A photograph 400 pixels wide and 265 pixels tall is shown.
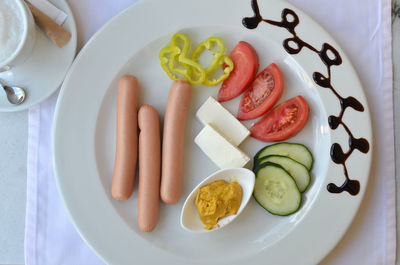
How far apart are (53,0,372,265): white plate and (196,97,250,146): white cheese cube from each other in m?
0.09

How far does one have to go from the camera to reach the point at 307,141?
2057 mm

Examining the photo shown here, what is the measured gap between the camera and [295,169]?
1.98 metres

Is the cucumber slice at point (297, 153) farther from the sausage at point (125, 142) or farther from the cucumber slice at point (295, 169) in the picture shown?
the sausage at point (125, 142)

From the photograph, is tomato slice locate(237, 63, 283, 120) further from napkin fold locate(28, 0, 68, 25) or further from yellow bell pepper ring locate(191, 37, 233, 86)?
napkin fold locate(28, 0, 68, 25)

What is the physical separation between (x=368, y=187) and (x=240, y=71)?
990 mm

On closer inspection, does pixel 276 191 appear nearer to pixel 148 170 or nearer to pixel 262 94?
pixel 262 94

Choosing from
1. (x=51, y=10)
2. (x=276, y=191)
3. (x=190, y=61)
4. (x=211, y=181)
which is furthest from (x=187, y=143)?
(x=51, y=10)

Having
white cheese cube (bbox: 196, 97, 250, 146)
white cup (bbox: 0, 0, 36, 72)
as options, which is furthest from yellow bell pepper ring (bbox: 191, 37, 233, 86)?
white cup (bbox: 0, 0, 36, 72)

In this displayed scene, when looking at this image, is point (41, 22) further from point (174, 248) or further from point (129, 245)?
point (174, 248)

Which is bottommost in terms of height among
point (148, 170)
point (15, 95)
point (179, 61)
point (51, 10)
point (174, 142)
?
point (15, 95)

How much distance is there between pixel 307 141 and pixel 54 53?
148 cm

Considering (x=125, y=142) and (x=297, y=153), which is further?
(x=297, y=153)

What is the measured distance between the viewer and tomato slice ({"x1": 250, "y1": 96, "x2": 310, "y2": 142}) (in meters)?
2.00

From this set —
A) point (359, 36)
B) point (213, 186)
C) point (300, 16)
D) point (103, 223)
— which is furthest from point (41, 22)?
point (359, 36)
